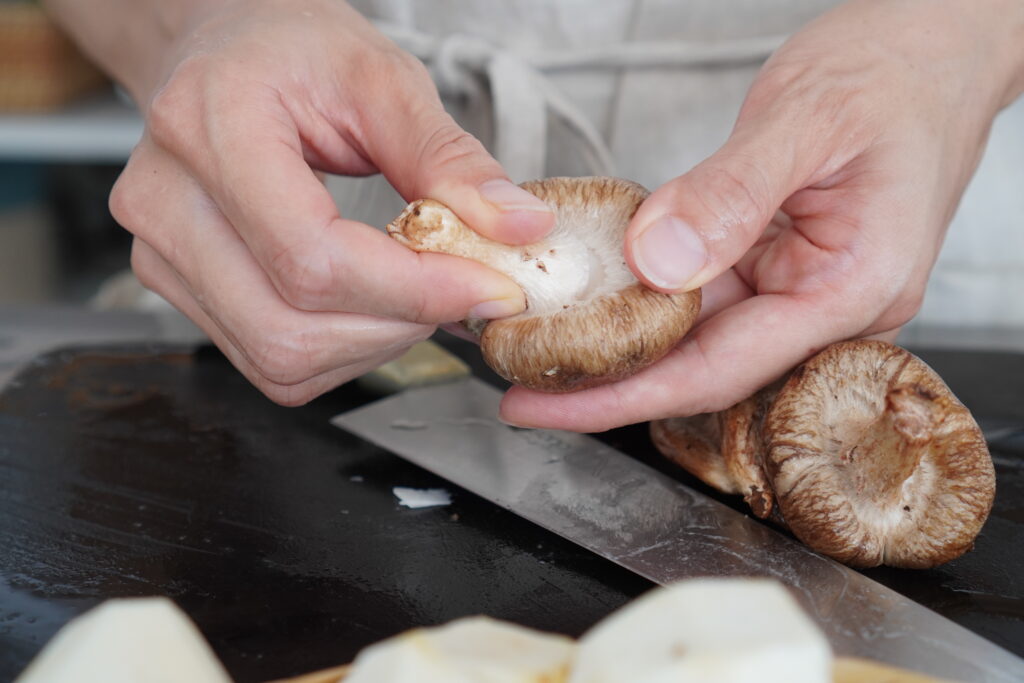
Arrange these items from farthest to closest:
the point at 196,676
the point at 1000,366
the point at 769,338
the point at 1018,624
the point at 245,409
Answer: the point at 1000,366, the point at 245,409, the point at 769,338, the point at 1018,624, the point at 196,676

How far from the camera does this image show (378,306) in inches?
34.3

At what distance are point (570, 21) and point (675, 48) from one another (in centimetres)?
15

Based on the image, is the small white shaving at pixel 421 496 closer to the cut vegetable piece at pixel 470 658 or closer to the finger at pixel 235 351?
the finger at pixel 235 351

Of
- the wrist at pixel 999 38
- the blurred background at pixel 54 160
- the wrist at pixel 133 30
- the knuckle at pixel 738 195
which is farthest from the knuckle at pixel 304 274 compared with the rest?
the blurred background at pixel 54 160

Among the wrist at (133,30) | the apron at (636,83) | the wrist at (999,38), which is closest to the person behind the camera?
the wrist at (999,38)

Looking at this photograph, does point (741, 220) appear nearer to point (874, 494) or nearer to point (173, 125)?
point (874, 494)

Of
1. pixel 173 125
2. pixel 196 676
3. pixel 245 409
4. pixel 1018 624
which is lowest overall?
pixel 245 409

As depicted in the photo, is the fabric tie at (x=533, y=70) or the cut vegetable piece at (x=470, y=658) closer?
the cut vegetable piece at (x=470, y=658)

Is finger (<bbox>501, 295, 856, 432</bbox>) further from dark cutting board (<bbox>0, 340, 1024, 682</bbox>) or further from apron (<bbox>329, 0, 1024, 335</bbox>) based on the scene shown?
apron (<bbox>329, 0, 1024, 335</bbox>)

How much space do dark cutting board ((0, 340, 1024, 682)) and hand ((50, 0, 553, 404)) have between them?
0.41ft

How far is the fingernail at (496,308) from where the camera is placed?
33.6 inches

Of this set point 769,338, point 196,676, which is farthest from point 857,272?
point 196,676

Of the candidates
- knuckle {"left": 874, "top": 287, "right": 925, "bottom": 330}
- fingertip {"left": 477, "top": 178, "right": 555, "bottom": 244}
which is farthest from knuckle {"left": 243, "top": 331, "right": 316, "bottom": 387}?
knuckle {"left": 874, "top": 287, "right": 925, "bottom": 330}

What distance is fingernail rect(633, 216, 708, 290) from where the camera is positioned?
2.59 feet
